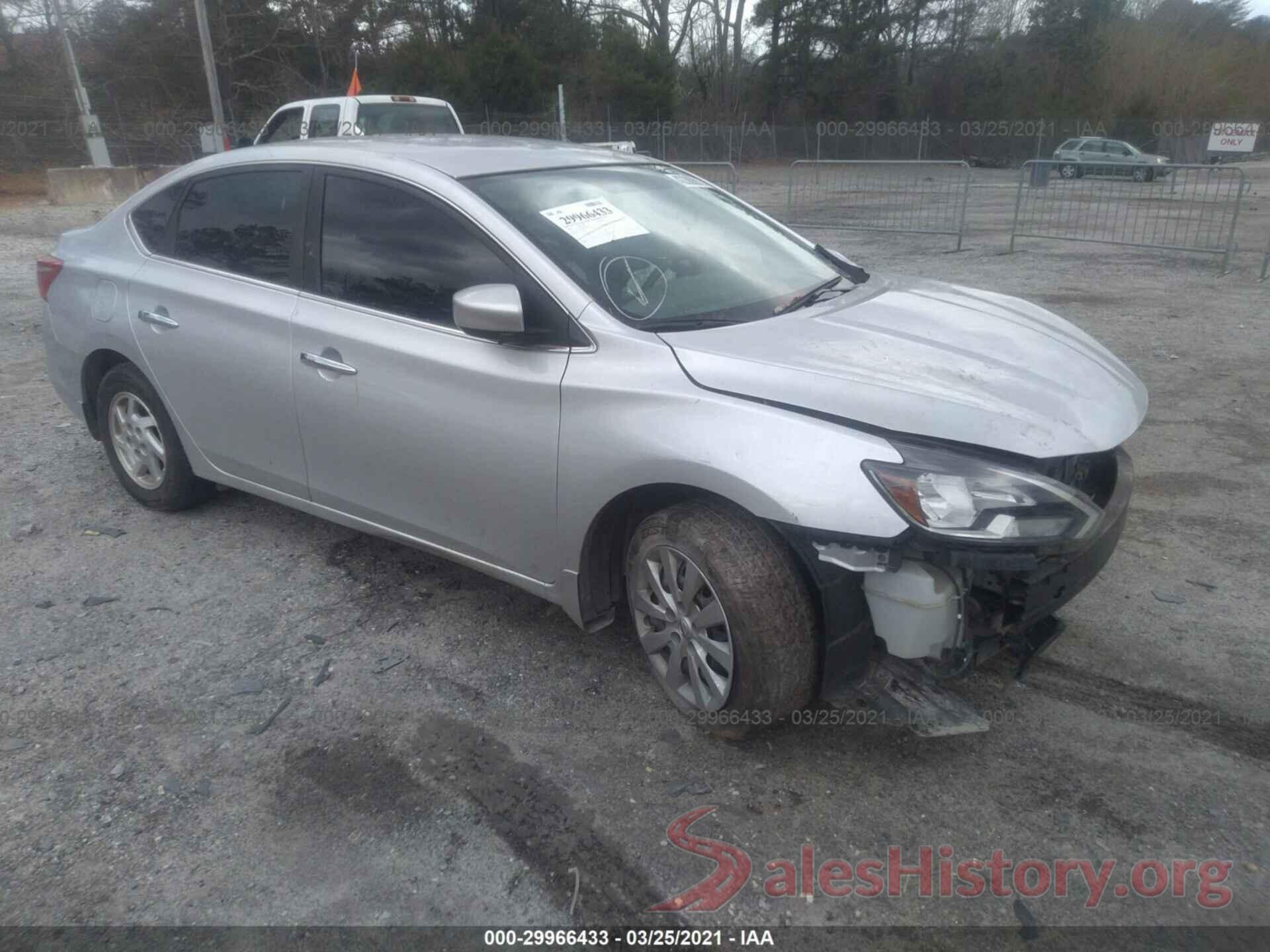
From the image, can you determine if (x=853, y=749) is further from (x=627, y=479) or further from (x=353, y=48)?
(x=353, y=48)

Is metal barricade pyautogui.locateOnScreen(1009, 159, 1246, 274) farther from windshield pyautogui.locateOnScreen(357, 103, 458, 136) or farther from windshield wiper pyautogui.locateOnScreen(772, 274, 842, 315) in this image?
windshield wiper pyautogui.locateOnScreen(772, 274, 842, 315)

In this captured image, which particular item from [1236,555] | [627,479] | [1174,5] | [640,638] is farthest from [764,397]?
[1174,5]

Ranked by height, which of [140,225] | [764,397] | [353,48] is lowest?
[764,397]

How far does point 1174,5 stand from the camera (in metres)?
54.7

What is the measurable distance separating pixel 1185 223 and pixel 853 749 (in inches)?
492

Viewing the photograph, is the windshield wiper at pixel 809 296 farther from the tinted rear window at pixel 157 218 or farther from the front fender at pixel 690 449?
the tinted rear window at pixel 157 218

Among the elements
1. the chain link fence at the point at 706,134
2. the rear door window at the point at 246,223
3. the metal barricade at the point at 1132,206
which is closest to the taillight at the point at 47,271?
the rear door window at the point at 246,223

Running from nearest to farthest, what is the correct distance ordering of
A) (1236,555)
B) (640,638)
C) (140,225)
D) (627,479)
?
(627,479) < (640,638) < (1236,555) < (140,225)

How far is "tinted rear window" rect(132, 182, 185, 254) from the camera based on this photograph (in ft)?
14.8

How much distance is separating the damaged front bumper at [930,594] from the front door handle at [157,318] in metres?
3.02

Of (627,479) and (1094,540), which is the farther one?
(627,479)

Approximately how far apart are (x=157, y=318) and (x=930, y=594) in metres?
3.55

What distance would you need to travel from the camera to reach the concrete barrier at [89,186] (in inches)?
800

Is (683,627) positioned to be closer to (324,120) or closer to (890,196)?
(324,120)
